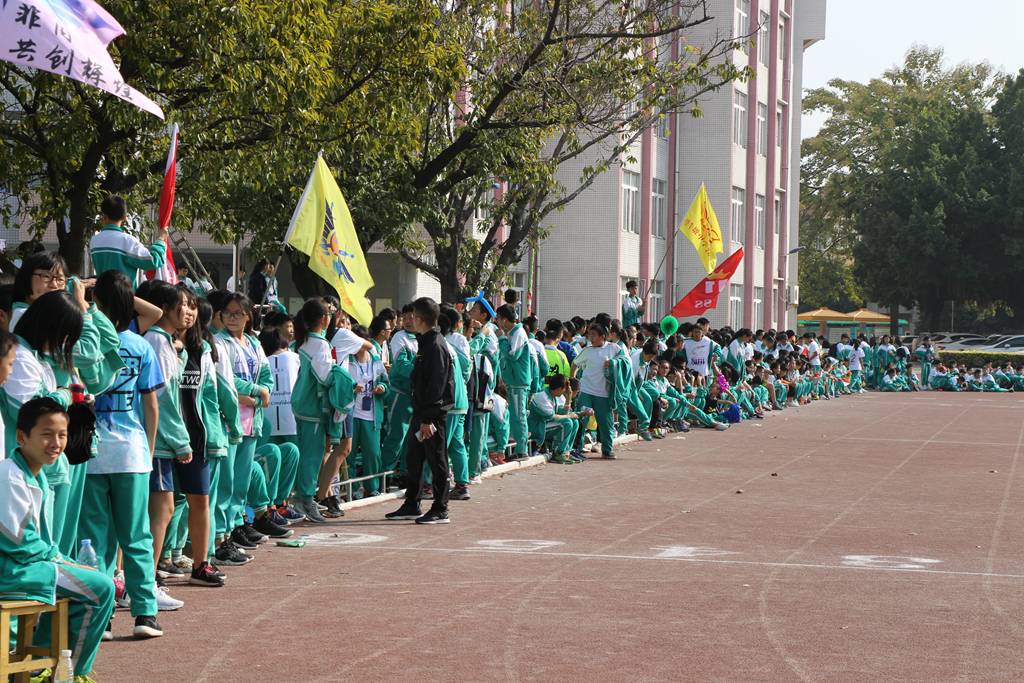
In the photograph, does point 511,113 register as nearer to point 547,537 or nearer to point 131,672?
point 547,537

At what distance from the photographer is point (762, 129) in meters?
55.7

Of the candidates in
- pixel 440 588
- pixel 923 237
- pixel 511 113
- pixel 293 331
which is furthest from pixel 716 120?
pixel 440 588

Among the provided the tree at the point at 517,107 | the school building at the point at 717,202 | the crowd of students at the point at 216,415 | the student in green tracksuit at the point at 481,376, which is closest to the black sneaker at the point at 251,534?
the crowd of students at the point at 216,415

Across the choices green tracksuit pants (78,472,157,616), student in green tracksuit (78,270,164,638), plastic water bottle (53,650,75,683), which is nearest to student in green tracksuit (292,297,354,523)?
student in green tracksuit (78,270,164,638)

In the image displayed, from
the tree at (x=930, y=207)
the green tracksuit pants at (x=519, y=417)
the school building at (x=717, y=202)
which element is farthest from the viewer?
the tree at (x=930, y=207)

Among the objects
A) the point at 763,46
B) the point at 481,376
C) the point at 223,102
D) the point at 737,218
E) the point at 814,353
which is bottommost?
the point at 481,376

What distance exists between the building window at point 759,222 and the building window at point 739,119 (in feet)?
9.98

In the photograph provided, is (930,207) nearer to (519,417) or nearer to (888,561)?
(519,417)

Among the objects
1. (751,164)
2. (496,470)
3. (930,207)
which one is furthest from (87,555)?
(930,207)

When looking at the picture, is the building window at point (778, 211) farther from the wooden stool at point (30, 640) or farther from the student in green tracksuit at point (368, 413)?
the wooden stool at point (30, 640)

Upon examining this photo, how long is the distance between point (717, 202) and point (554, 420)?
3182 cm

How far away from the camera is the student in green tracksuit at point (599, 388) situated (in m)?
20.3

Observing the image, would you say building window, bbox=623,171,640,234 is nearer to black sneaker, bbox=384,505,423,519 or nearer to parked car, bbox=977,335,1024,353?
parked car, bbox=977,335,1024,353

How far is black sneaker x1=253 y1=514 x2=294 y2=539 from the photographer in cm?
1186
